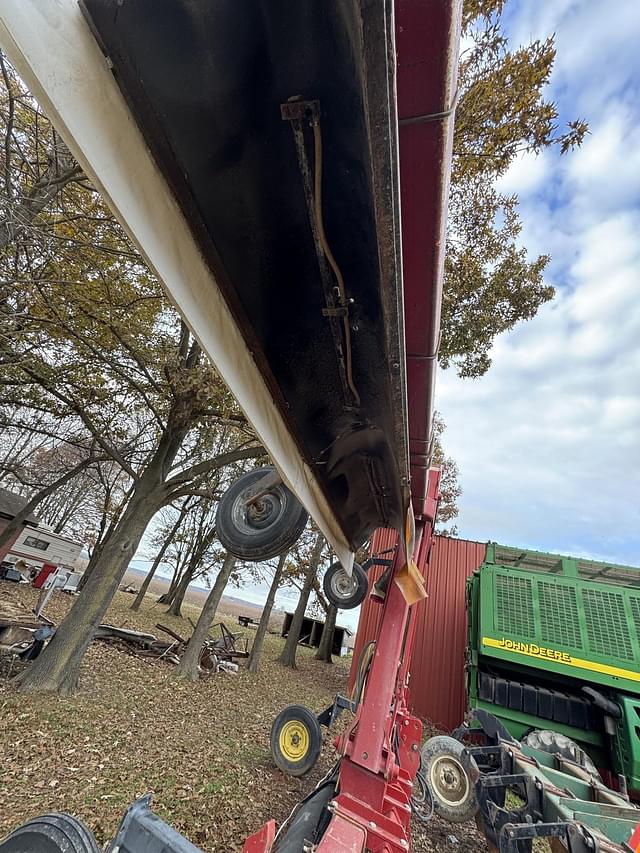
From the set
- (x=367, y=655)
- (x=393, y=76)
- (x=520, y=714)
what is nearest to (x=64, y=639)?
(x=367, y=655)

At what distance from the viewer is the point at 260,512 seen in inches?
131

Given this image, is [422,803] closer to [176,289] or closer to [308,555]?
[176,289]

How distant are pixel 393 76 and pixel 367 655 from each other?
4.17 metres

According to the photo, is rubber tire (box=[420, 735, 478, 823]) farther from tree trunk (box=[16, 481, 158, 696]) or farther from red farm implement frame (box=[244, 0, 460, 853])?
tree trunk (box=[16, 481, 158, 696])

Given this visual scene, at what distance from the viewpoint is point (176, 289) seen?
51.8 inches

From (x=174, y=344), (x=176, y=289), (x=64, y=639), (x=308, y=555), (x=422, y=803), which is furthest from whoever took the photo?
(x=308, y=555)

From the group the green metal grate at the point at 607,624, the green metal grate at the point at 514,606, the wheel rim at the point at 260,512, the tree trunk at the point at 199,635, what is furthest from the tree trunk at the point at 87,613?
the green metal grate at the point at 607,624

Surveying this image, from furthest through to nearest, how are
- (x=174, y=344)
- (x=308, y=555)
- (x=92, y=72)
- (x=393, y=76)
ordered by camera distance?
(x=308, y=555)
(x=174, y=344)
(x=92, y=72)
(x=393, y=76)

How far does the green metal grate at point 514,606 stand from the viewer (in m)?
5.90

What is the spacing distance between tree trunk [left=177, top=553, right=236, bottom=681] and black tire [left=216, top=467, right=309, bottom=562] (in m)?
6.31

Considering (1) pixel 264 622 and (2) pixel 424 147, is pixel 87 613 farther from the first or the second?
(2) pixel 424 147

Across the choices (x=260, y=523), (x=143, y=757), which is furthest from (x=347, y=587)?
(x=143, y=757)

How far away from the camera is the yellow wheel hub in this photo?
4961 millimetres

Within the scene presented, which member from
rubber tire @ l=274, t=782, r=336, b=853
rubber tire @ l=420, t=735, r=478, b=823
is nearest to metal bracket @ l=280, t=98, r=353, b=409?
rubber tire @ l=274, t=782, r=336, b=853
